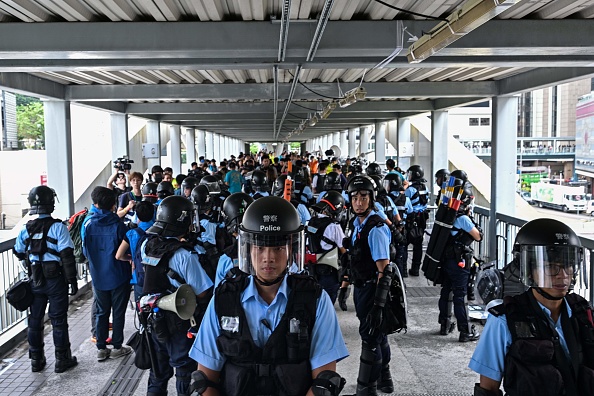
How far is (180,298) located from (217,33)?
3.83 meters

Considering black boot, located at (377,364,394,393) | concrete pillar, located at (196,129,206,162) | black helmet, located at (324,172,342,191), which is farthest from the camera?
concrete pillar, located at (196,129,206,162)

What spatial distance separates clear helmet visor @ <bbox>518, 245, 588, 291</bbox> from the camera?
2773 mm

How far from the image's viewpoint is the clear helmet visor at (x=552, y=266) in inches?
109

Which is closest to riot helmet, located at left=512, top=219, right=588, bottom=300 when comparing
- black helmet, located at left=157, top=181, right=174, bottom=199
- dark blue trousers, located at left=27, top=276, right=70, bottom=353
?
dark blue trousers, located at left=27, top=276, right=70, bottom=353

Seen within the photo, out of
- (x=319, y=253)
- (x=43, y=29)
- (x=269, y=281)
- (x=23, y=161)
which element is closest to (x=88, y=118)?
(x=23, y=161)

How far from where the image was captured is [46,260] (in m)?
5.74

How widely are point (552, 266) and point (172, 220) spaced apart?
273 centimetres

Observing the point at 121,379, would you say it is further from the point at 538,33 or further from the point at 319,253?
the point at 538,33

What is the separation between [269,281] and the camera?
8.86ft

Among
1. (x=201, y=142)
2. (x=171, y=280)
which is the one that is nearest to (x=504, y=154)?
(x=171, y=280)

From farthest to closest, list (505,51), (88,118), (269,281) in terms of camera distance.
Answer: (88,118)
(505,51)
(269,281)

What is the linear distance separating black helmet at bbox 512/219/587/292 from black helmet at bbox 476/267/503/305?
6.18 feet

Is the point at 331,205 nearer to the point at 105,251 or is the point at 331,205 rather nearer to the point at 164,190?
the point at 105,251

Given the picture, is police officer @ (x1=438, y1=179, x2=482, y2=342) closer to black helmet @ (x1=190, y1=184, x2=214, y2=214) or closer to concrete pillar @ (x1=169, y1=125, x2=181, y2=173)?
black helmet @ (x1=190, y1=184, x2=214, y2=214)
